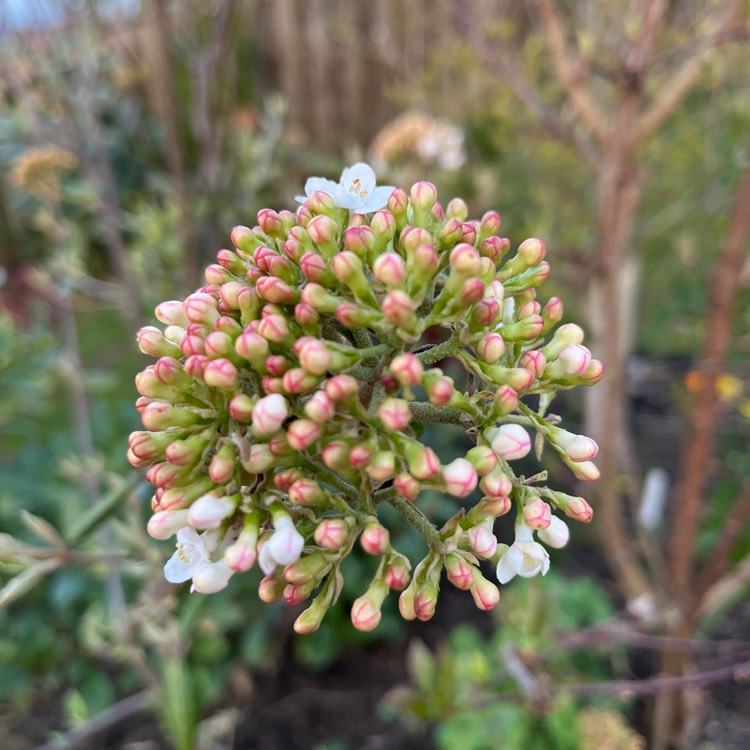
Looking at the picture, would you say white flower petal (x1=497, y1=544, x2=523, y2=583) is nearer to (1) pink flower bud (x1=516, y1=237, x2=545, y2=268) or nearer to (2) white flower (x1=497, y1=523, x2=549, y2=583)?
(2) white flower (x1=497, y1=523, x2=549, y2=583)

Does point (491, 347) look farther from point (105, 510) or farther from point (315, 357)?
point (105, 510)

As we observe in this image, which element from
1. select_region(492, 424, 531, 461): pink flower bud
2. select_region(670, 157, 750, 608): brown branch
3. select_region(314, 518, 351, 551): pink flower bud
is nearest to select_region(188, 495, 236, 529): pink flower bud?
select_region(314, 518, 351, 551): pink flower bud

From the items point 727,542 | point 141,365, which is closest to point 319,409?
point 727,542

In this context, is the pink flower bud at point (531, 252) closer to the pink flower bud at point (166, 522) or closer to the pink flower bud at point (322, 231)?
the pink flower bud at point (322, 231)

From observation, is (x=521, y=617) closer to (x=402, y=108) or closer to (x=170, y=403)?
(x=170, y=403)

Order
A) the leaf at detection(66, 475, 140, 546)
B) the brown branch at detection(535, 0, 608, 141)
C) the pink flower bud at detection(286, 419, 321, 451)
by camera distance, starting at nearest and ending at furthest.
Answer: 1. the pink flower bud at detection(286, 419, 321, 451)
2. the leaf at detection(66, 475, 140, 546)
3. the brown branch at detection(535, 0, 608, 141)

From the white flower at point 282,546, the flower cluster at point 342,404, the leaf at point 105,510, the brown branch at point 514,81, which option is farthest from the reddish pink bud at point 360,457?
the brown branch at point 514,81

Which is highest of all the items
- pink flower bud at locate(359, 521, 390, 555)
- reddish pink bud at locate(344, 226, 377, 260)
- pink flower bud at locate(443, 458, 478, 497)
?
reddish pink bud at locate(344, 226, 377, 260)
